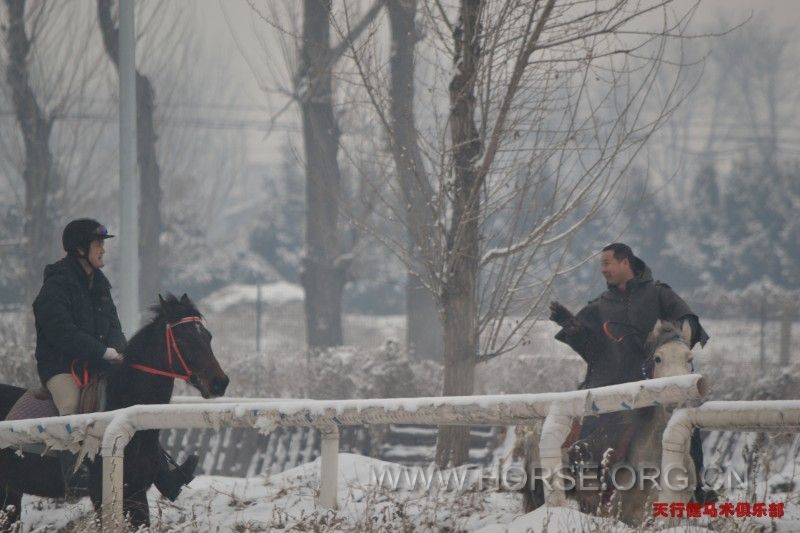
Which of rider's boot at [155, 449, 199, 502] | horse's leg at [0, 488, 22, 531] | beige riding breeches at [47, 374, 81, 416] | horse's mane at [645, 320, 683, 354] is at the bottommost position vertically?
horse's leg at [0, 488, 22, 531]

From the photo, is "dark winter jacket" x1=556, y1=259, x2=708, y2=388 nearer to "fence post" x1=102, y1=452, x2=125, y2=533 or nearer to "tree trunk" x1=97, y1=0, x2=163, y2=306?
"fence post" x1=102, y1=452, x2=125, y2=533

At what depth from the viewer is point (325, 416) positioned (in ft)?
19.4

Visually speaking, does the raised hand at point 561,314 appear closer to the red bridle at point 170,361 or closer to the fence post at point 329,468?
the fence post at point 329,468

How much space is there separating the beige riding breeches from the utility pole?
11.8 ft

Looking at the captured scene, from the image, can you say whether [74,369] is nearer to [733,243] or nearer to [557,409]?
[557,409]

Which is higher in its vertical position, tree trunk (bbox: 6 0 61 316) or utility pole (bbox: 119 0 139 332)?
tree trunk (bbox: 6 0 61 316)

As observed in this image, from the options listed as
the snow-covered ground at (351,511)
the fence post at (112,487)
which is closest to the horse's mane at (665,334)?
the snow-covered ground at (351,511)

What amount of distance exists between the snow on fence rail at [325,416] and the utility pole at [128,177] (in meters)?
4.17

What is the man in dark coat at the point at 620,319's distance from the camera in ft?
22.5

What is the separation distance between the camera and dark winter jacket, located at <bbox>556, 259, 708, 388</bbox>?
686cm

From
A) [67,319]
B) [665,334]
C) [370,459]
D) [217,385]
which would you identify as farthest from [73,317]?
[665,334]

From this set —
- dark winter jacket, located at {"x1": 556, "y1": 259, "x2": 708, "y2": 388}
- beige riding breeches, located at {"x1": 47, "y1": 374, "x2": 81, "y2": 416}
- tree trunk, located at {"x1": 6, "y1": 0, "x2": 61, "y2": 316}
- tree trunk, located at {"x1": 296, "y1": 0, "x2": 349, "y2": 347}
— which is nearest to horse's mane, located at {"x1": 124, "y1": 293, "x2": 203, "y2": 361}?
beige riding breeches, located at {"x1": 47, "y1": 374, "x2": 81, "y2": 416}

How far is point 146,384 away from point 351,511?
146 centimetres

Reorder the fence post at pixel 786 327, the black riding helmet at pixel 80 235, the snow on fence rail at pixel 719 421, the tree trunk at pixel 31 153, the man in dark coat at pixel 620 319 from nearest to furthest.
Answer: the snow on fence rail at pixel 719 421, the man in dark coat at pixel 620 319, the black riding helmet at pixel 80 235, the fence post at pixel 786 327, the tree trunk at pixel 31 153
